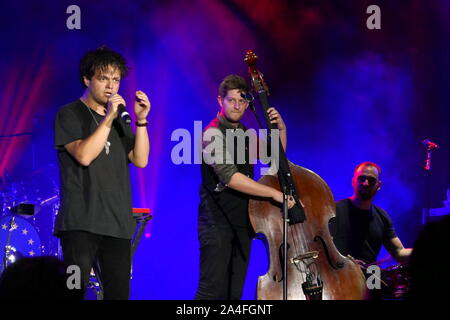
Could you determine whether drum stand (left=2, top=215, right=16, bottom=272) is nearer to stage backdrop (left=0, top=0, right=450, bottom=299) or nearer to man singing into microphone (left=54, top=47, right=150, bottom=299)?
stage backdrop (left=0, top=0, right=450, bottom=299)

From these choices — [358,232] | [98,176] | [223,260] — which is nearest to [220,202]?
[223,260]

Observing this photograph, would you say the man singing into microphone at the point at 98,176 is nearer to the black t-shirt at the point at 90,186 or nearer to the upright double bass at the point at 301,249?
the black t-shirt at the point at 90,186

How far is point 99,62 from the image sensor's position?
349cm

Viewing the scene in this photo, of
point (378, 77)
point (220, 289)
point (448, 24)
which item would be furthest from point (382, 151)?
point (220, 289)

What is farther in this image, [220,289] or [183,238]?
[183,238]

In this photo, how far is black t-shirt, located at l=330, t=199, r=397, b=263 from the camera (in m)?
5.19

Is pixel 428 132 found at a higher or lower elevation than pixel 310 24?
lower

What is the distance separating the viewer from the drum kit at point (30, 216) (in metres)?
6.53

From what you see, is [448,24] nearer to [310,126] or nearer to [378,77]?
[378,77]

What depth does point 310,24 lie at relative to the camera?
720 cm

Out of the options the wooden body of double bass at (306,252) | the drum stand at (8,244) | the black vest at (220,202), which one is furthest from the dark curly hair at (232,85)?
the drum stand at (8,244)

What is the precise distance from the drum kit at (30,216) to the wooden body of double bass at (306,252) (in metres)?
3.27

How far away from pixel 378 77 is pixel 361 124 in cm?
57

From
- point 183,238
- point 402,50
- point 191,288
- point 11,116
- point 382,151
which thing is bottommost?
point 191,288
